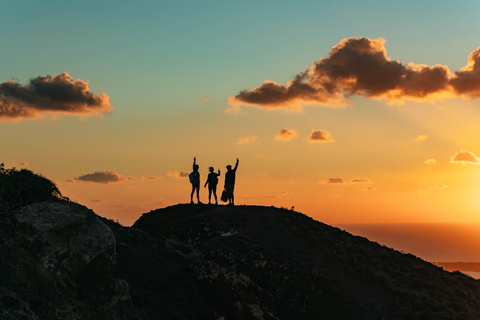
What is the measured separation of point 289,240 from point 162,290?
12.4 meters

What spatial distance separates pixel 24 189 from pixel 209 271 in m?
7.12

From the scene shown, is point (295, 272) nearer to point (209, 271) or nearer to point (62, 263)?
point (209, 271)

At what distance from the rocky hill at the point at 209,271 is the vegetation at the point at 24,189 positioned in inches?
44.0

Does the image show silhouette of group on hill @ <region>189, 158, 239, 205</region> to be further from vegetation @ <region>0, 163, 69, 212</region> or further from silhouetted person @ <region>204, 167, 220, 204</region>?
vegetation @ <region>0, 163, 69, 212</region>

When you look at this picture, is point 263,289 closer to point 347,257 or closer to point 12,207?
point 347,257

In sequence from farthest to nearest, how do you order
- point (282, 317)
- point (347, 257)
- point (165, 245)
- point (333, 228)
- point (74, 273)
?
point (333, 228) → point (347, 257) → point (282, 317) → point (165, 245) → point (74, 273)

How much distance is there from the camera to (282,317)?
2020 centimetres

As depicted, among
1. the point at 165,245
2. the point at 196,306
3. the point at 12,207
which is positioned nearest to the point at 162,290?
the point at 196,306

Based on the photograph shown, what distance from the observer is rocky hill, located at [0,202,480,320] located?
490 inches

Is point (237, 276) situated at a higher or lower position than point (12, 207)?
lower

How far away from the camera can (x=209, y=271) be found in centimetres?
1769

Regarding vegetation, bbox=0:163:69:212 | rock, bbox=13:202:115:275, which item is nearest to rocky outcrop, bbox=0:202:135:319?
rock, bbox=13:202:115:275

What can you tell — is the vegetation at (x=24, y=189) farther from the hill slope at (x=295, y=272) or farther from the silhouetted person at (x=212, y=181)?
the silhouetted person at (x=212, y=181)

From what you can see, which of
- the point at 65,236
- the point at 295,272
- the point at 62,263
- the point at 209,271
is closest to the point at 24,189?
the point at 65,236
